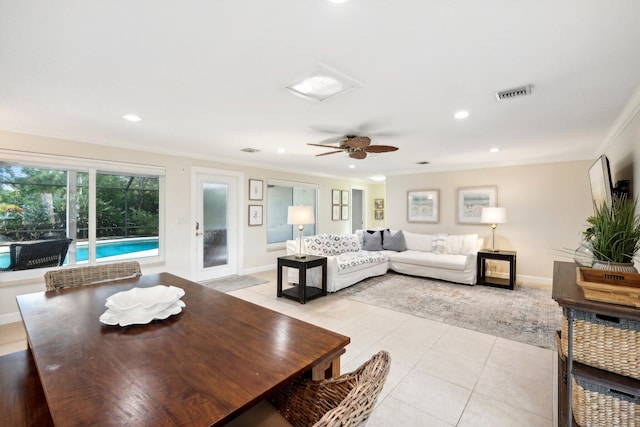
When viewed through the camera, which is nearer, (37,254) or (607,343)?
(607,343)

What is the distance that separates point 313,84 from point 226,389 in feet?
6.72

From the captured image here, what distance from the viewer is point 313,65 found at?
1.93 meters

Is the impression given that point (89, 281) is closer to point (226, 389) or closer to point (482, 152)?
point (226, 389)

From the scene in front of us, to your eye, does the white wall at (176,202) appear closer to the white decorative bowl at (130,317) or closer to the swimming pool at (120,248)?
the swimming pool at (120,248)

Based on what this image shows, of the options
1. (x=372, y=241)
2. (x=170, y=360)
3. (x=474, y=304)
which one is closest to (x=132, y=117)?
(x=170, y=360)

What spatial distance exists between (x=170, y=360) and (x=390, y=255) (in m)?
5.17

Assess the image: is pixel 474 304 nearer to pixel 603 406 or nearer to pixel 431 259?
pixel 431 259

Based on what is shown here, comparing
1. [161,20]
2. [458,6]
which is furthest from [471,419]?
[161,20]

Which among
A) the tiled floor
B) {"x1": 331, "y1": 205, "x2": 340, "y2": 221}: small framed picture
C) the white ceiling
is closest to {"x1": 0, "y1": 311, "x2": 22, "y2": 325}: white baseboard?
the tiled floor

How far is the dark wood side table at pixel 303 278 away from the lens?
13.1ft

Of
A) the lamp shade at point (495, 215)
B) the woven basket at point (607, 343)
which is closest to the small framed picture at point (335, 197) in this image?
the lamp shade at point (495, 215)

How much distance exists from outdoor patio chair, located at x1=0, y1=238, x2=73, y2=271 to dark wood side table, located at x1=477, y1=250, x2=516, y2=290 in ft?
20.5

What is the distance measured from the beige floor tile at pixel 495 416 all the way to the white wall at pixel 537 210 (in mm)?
3837

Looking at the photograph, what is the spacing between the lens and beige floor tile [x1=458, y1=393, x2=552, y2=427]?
177 centimetres
